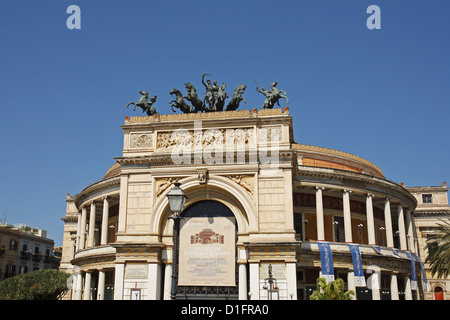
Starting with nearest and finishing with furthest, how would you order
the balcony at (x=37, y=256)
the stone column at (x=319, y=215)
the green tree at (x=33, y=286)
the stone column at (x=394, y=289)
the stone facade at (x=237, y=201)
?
1. the stone facade at (x=237, y=201)
2. the stone column at (x=319, y=215)
3. the stone column at (x=394, y=289)
4. the green tree at (x=33, y=286)
5. the balcony at (x=37, y=256)

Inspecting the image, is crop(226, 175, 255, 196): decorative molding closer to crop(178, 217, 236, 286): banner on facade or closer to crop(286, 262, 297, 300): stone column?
crop(178, 217, 236, 286): banner on facade

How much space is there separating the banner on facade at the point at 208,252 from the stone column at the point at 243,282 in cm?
54

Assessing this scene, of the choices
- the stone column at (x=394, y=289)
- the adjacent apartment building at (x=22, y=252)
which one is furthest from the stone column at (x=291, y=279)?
the adjacent apartment building at (x=22, y=252)

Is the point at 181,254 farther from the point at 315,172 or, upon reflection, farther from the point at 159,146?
the point at 315,172

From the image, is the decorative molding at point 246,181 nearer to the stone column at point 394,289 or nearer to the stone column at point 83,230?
the stone column at point 394,289

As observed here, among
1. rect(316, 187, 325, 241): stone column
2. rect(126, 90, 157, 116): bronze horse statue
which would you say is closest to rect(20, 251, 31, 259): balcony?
rect(126, 90, 157, 116): bronze horse statue

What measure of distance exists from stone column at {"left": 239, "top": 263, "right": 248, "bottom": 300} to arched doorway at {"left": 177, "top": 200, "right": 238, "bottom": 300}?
48 cm

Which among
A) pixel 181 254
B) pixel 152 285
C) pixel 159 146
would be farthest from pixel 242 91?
pixel 152 285

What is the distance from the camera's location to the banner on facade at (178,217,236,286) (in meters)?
36.0

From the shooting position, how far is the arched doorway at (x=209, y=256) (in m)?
35.9

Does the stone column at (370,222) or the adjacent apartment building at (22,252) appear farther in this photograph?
the adjacent apartment building at (22,252)

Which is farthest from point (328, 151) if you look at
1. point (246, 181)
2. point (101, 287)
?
point (101, 287)

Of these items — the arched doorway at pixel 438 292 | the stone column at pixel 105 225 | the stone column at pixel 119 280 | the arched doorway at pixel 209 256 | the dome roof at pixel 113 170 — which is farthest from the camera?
the arched doorway at pixel 438 292
